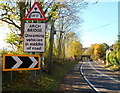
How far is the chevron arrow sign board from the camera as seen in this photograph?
16.1 feet

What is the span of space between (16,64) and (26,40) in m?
0.88

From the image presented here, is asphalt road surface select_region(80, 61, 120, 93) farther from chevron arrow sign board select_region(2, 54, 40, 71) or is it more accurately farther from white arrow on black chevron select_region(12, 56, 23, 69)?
white arrow on black chevron select_region(12, 56, 23, 69)

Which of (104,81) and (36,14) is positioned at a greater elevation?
(36,14)

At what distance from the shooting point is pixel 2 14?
11820 millimetres

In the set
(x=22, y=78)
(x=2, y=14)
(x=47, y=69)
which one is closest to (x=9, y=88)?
(x=22, y=78)

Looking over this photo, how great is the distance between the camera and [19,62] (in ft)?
16.9


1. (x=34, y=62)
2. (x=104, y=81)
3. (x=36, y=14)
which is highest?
(x=36, y=14)

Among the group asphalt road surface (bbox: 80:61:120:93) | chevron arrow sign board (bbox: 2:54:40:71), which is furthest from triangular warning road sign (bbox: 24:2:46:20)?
asphalt road surface (bbox: 80:61:120:93)

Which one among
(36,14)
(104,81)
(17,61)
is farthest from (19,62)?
(104,81)

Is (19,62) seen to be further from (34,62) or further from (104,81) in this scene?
(104,81)

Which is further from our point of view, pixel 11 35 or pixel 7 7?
pixel 11 35

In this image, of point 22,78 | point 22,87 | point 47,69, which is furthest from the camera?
point 47,69

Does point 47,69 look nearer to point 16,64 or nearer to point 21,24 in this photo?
point 21,24

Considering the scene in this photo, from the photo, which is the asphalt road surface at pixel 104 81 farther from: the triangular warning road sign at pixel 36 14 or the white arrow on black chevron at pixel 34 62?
the triangular warning road sign at pixel 36 14
